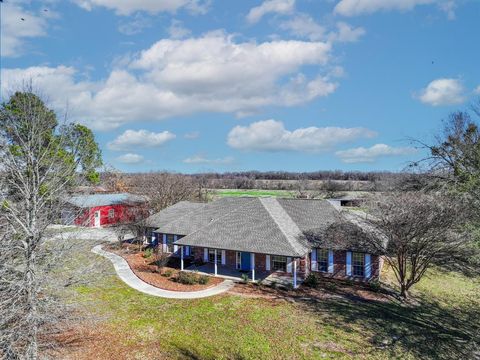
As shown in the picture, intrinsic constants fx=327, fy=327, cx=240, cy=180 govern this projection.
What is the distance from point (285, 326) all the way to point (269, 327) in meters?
0.87

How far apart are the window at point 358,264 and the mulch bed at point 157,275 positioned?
1063cm

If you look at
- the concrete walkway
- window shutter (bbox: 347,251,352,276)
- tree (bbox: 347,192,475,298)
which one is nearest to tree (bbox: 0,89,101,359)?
the concrete walkway

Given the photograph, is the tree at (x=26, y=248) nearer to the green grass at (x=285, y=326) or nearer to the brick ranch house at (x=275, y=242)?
the green grass at (x=285, y=326)

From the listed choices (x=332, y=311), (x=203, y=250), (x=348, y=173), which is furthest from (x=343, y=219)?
(x=348, y=173)

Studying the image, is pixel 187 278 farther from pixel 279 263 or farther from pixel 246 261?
pixel 279 263

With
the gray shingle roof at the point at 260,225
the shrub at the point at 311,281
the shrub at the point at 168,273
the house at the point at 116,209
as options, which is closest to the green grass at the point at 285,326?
the shrub at the point at 311,281

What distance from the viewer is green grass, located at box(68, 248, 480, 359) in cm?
1534

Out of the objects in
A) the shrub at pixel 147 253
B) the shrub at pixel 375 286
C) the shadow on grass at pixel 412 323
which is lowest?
the shadow on grass at pixel 412 323

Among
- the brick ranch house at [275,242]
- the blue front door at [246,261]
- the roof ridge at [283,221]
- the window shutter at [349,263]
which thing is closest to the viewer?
the roof ridge at [283,221]

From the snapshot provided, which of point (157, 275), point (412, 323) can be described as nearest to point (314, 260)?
point (412, 323)

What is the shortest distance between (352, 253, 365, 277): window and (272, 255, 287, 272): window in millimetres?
5444

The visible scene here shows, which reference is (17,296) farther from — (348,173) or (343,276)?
(348,173)

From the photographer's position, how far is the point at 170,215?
37.0 m

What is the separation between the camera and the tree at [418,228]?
21125 millimetres
